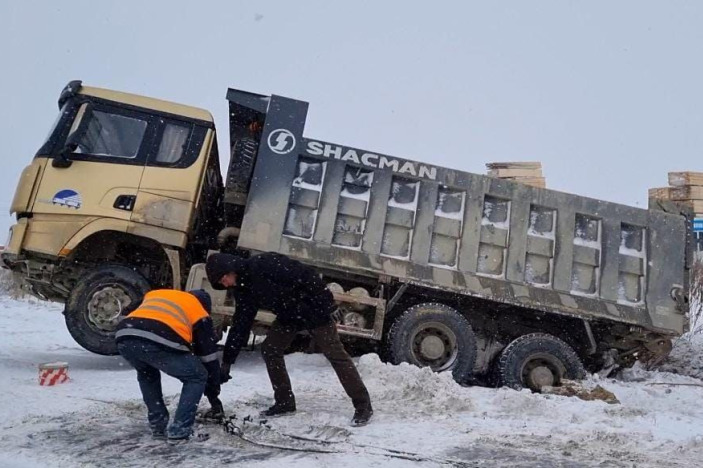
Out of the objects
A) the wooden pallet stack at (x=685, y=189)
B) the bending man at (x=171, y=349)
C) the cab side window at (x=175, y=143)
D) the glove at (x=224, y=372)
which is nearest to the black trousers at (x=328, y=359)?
the glove at (x=224, y=372)

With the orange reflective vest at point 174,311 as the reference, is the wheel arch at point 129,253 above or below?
above

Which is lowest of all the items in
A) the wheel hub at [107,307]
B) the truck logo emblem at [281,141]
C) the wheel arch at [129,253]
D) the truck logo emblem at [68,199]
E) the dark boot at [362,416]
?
the dark boot at [362,416]

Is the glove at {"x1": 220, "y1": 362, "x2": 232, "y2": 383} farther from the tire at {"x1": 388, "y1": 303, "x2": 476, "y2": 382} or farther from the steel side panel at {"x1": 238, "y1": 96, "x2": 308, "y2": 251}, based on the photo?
the tire at {"x1": 388, "y1": 303, "x2": 476, "y2": 382}

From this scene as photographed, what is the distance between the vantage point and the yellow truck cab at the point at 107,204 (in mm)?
6926

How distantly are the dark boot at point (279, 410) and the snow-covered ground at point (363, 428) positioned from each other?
0.07 meters

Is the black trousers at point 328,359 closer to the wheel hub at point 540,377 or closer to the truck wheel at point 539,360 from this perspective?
the truck wheel at point 539,360

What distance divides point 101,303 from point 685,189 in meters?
8.65

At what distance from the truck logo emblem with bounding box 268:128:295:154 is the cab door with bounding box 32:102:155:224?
1366 millimetres

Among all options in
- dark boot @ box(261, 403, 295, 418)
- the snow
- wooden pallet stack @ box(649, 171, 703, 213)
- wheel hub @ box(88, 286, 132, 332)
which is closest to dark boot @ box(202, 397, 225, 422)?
dark boot @ box(261, 403, 295, 418)

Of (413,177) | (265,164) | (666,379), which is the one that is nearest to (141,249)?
(265,164)

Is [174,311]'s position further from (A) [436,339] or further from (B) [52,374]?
(A) [436,339]

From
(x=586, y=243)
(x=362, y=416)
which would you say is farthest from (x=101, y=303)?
(x=586, y=243)

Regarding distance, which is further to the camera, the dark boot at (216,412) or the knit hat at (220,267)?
the knit hat at (220,267)

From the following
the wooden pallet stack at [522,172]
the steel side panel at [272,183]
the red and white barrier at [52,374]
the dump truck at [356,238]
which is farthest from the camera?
the wooden pallet stack at [522,172]
